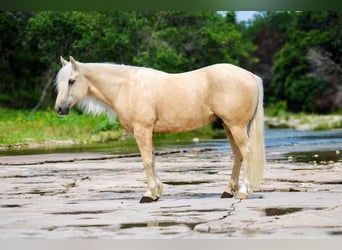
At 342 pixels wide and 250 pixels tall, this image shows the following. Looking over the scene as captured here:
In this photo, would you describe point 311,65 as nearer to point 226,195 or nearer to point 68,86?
point 226,195

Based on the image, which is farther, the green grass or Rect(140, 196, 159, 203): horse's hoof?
the green grass

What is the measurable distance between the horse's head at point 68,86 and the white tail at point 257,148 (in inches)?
47.4

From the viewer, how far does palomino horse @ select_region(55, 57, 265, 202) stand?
5938 millimetres

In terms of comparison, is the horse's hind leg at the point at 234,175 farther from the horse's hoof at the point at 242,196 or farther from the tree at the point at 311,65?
the tree at the point at 311,65

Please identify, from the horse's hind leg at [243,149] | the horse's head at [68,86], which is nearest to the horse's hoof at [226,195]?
the horse's hind leg at [243,149]

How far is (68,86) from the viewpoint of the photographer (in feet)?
20.0

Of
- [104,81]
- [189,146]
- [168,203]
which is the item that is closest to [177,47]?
[189,146]

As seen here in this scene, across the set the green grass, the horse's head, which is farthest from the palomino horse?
the green grass

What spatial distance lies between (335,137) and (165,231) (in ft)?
32.8

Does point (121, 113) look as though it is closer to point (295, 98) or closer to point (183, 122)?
point (183, 122)

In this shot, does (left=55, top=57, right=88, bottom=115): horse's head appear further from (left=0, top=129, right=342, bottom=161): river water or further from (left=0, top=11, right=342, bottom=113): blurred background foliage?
(left=0, top=11, right=342, bottom=113): blurred background foliage

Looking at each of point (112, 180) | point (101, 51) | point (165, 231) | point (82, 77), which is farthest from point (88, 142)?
point (165, 231)

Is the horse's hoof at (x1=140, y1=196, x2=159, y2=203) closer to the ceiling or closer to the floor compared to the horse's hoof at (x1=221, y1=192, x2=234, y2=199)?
closer to the floor

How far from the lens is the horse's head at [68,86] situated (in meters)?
6.08
